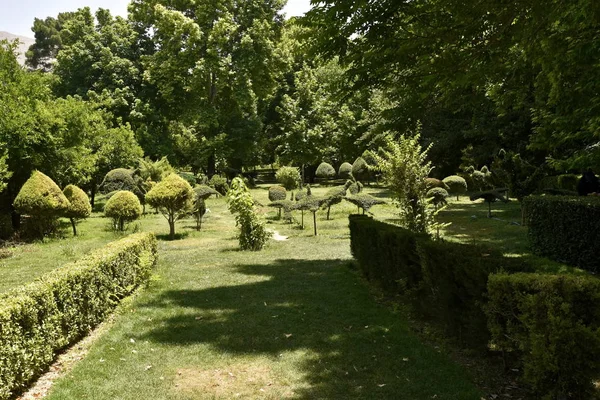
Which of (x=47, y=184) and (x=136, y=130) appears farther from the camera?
(x=136, y=130)

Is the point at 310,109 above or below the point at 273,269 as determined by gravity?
above

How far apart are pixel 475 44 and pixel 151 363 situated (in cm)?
752

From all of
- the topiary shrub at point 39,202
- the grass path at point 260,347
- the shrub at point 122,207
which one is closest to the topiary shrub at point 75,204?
the topiary shrub at point 39,202

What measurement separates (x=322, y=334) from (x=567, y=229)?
8.27 m

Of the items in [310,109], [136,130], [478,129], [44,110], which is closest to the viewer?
[44,110]

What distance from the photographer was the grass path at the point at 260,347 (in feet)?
17.5

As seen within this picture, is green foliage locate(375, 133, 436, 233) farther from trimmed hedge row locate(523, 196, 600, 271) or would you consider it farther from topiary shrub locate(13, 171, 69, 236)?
topiary shrub locate(13, 171, 69, 236)

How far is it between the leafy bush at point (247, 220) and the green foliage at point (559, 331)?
11.9 metres

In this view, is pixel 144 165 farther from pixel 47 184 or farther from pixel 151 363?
pixel 151 363

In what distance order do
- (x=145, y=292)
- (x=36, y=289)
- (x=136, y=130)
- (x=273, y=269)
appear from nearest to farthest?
(x=36, y=289)
(x=145, y=292)
(x=273, y=269)
(x=136, y=130)

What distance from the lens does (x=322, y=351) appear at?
6477mm

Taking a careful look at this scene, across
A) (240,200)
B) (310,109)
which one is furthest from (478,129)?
(240,200)

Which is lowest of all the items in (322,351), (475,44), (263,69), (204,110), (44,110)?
(322,351)

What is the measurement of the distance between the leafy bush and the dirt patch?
9919 mm
